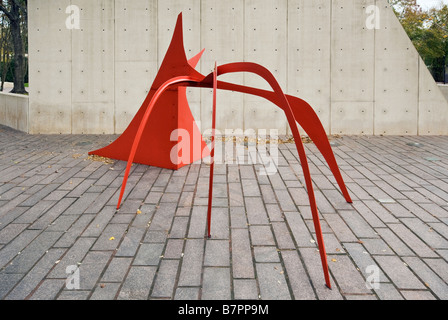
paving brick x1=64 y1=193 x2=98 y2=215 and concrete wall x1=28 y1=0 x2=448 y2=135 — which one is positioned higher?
concrete wall x1=28 y1=0 x2=448 y2=135

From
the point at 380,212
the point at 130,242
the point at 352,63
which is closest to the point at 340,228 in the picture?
the point at 380,212

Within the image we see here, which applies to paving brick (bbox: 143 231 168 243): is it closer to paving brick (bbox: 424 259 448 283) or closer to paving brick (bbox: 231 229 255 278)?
paving brick (bbox: 231 229 255 278)

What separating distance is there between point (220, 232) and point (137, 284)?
3.59ft

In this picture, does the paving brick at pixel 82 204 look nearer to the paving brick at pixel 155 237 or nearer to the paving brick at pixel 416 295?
the paving brick at pixel 155 237

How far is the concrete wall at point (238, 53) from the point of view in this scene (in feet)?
28.5

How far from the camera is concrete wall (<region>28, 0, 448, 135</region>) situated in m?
8.69

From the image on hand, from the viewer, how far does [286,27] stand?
8727 millimetres

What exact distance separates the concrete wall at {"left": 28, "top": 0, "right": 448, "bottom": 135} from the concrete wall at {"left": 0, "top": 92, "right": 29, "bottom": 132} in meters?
0.53

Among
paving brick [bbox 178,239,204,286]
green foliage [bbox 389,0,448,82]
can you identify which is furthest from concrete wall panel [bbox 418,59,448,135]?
green foliage [bbox 389,0,448,82]

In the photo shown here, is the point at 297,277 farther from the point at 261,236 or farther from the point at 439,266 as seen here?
the point at 439,266

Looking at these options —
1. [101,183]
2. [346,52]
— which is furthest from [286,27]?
[101,183]
